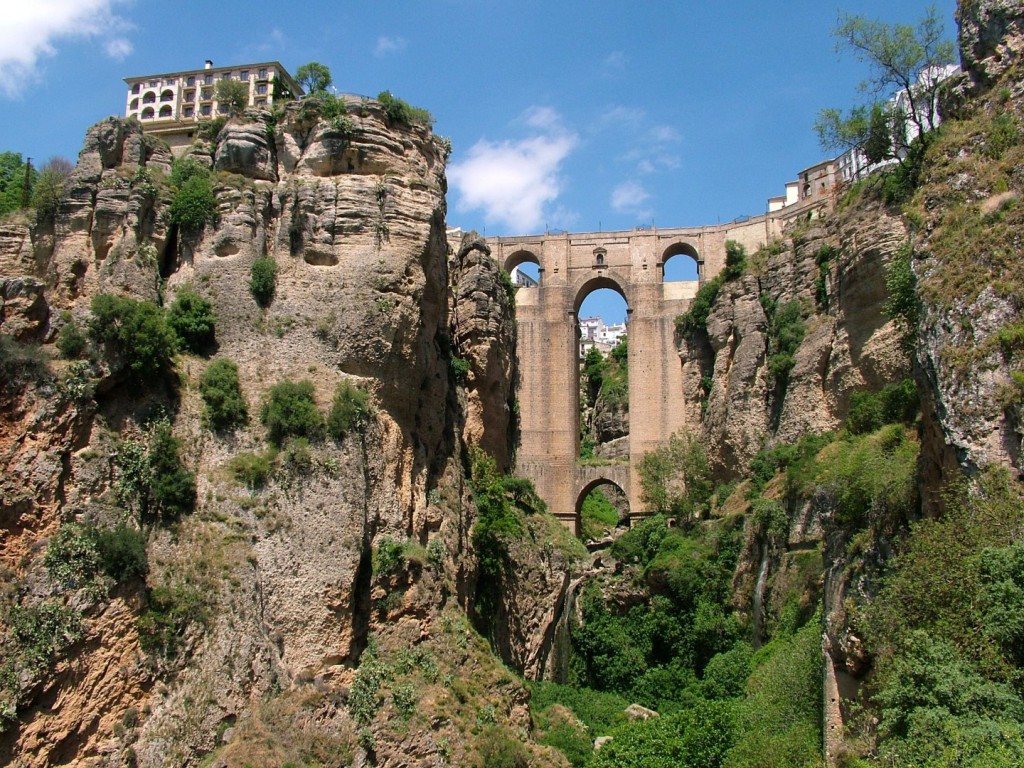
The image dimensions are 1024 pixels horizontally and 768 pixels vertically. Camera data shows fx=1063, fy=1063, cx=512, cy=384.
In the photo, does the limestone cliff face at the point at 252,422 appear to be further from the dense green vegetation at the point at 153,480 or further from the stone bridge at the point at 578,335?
the stone bridge at the point at 578,335

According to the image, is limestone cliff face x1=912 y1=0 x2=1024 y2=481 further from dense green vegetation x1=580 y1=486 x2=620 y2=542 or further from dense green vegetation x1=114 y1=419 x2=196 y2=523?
dense green vegetation x1=580 y1=486 x2=620 y2=542

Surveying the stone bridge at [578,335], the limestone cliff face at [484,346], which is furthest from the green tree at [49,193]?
the stone bridge at [578,335]

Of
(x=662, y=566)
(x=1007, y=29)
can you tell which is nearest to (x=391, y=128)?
(x=1007, y=29)

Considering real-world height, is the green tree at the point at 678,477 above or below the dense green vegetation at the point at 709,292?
below

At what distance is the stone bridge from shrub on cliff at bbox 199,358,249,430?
87.7 ft

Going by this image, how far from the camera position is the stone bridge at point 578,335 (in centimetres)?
5203

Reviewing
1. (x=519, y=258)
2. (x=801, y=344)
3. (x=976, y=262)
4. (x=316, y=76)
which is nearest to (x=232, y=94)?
(x=316, y=76)

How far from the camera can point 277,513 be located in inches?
988

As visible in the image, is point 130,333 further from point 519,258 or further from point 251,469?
point 519,258

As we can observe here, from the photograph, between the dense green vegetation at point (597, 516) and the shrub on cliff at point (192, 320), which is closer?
the shrub on cliff at point (192, 320)

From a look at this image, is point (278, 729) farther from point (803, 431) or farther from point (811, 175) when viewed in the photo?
point (811, 175)

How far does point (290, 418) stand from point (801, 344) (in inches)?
982

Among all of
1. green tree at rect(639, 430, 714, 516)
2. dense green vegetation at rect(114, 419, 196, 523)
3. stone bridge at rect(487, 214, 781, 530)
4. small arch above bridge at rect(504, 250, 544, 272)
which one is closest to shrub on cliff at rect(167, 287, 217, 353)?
Answer: dense green vegetation at rect(114, 419, 196, 523)

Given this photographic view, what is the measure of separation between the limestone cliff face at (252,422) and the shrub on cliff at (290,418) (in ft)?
1.66
